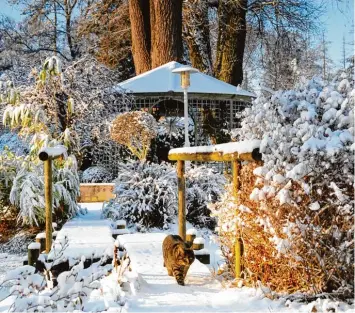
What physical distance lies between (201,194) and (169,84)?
16.6 ft

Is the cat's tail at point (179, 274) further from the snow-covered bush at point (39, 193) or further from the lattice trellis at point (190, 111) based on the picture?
the lattice trellis at point (190, 111)

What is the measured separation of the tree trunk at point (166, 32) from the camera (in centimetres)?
1486

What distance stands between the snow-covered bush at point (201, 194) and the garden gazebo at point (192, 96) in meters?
4.34

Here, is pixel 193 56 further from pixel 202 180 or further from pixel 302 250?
pixel 302 250

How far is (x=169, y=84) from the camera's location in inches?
508

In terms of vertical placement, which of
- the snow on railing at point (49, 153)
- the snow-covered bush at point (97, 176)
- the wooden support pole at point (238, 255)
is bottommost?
the wooden support pole at point (238, 255)

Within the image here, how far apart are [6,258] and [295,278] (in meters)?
5.20

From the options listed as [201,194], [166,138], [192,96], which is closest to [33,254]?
[201,194]

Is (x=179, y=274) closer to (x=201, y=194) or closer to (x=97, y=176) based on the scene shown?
(x=201, y=194)

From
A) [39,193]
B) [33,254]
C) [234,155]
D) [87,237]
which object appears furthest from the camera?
[39,193]

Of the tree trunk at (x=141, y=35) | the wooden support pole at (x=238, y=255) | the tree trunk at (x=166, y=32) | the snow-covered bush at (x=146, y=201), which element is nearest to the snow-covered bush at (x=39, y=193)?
the snow-covered bush at (x=146, y=201)

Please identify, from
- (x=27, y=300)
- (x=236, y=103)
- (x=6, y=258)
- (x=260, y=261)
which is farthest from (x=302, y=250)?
(x=236, y=103)

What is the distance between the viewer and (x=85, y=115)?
11.6m

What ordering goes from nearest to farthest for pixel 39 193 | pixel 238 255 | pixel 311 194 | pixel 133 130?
pixel 311 194
pixel 238 255
pixel 39 193
pixel 133 130
